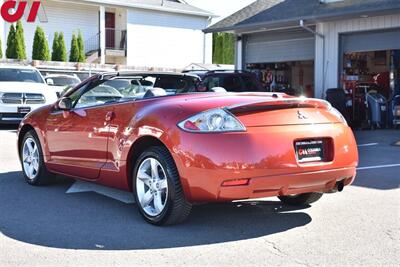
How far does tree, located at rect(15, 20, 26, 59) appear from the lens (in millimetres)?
27609

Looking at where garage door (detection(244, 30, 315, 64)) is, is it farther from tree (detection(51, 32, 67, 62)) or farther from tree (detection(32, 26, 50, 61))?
tree (detection(32, 26, 50, 61))

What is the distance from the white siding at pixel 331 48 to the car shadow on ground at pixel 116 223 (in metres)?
10.8

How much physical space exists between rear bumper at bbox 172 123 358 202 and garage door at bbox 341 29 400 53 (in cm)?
1128

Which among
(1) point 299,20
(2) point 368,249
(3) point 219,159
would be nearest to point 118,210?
(3) point 219,159

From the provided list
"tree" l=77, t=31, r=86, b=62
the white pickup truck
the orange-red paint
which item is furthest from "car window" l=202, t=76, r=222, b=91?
"tree" l=77, t=31, r=86, b=62

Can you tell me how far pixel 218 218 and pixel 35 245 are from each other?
177 centimetres

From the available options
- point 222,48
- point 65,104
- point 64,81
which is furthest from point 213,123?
point 222,48

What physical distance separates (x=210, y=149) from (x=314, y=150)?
1.03 m

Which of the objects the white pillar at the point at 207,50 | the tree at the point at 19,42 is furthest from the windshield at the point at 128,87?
the white pillar at the point at 207,50

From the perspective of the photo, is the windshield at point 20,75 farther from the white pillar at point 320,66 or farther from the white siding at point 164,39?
the white siding at point 164,39

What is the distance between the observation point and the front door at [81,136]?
235 inches

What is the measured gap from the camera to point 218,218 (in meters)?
5.56

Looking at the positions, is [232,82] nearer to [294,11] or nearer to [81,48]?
[294,11]

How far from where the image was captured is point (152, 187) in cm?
529
